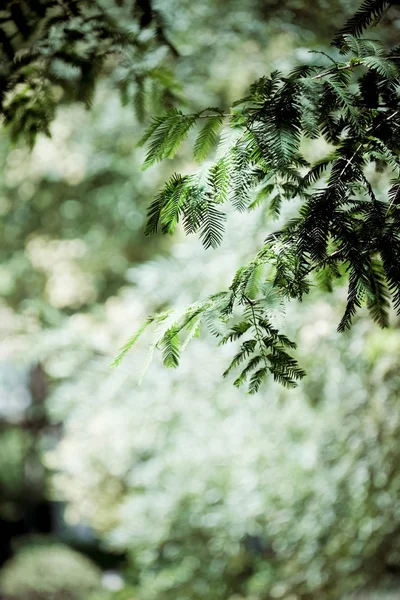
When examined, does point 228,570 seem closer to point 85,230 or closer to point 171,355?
point 171,355

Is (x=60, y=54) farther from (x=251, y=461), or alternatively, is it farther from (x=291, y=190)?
(x=251, y=461)

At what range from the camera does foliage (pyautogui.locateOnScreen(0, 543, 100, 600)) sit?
4887mm

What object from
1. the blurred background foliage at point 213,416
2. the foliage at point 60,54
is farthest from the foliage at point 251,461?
the foliage at point 60,54

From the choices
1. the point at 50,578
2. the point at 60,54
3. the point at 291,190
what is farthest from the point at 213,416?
the point at 50,578

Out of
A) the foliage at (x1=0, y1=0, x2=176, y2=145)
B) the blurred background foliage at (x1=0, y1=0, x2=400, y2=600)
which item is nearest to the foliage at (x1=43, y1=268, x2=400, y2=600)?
the blurred background foliage at (x1=0, y1=0, x2=400, y2=600)

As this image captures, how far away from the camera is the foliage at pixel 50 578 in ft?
16.0

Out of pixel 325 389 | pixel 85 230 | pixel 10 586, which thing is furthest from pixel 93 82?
pixel 10 586

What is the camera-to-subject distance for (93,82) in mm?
1588

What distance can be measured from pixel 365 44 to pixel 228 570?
3175 mm

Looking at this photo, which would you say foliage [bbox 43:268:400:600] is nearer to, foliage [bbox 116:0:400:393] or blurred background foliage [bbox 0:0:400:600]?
blurred background foliage [bbox 0:0:400:600]

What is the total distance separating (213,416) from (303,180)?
221 cm

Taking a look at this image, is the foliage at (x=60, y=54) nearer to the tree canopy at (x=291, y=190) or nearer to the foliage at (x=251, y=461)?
the tree canopy at (x=291, y=190)

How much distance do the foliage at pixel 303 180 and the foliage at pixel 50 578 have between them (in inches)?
187

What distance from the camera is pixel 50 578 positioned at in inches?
196
